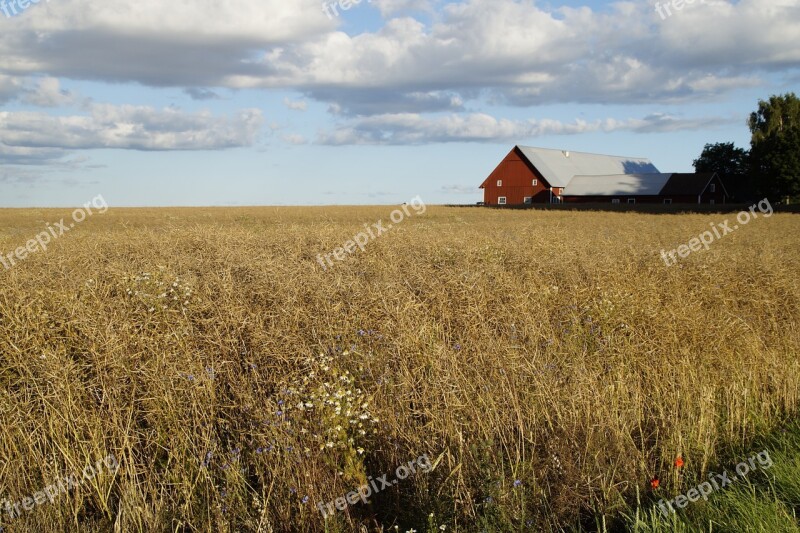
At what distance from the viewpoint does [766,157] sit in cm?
5100

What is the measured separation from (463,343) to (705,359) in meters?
2.62

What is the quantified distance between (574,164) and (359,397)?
73973mm

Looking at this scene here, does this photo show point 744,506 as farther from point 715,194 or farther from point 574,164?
point 574,164

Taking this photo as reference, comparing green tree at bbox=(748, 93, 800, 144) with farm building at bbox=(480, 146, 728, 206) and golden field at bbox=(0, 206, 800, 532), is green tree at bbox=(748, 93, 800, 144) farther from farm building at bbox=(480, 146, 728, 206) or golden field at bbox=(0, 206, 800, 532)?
golden field at bbox=(0, 206, 800, 532)

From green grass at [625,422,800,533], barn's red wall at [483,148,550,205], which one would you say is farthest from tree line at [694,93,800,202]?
green grass at [625,422,800,533]

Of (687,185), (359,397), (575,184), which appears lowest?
(359,397)

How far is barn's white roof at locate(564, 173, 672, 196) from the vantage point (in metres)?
66.8

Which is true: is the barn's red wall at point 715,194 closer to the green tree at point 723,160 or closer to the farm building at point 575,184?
the farm building at point 575,184

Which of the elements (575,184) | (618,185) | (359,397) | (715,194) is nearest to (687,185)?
(715,194)

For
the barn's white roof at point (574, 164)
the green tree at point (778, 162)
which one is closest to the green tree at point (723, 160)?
the barn's white roof at point (574, 164)

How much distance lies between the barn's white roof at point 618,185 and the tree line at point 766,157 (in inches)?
342

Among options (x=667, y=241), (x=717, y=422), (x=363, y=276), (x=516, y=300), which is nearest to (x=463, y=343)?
(x=516, y=300)

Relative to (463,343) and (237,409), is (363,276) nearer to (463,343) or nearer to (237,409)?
(463,343)

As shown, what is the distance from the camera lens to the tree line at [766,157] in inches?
1973
